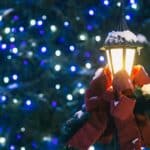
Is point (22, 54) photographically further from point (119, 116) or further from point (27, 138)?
point (119, 116)

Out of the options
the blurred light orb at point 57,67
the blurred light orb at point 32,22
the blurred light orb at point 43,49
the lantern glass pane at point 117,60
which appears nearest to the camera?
the lantern glass pane at point 117,60

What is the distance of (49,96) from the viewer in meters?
8.01

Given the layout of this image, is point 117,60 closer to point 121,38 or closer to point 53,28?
point 121,38

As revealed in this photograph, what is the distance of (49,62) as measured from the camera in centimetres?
796

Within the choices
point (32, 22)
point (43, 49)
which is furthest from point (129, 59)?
point (32, 22)

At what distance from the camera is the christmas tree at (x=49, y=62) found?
7.99m

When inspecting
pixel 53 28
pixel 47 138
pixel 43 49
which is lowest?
pixel 47 138

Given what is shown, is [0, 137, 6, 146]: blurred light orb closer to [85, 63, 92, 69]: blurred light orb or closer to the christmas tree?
the christmas tree

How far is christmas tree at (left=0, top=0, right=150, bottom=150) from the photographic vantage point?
7.99 metres

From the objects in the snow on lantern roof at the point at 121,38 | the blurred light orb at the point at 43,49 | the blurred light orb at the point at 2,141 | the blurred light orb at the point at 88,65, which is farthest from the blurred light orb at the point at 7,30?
the snow on lantern roof at the point at 121,38

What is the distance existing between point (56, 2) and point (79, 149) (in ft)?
11.8

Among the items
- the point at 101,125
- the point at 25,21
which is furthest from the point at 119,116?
the point at 25,21

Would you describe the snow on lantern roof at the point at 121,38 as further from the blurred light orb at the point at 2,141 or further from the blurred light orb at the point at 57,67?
the blurred light orb at the point at 2,141

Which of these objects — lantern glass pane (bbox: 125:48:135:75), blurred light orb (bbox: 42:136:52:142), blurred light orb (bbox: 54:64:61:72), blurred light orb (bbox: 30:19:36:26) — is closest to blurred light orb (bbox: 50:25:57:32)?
blurred light orb (bbox: 30:19:36:26)
